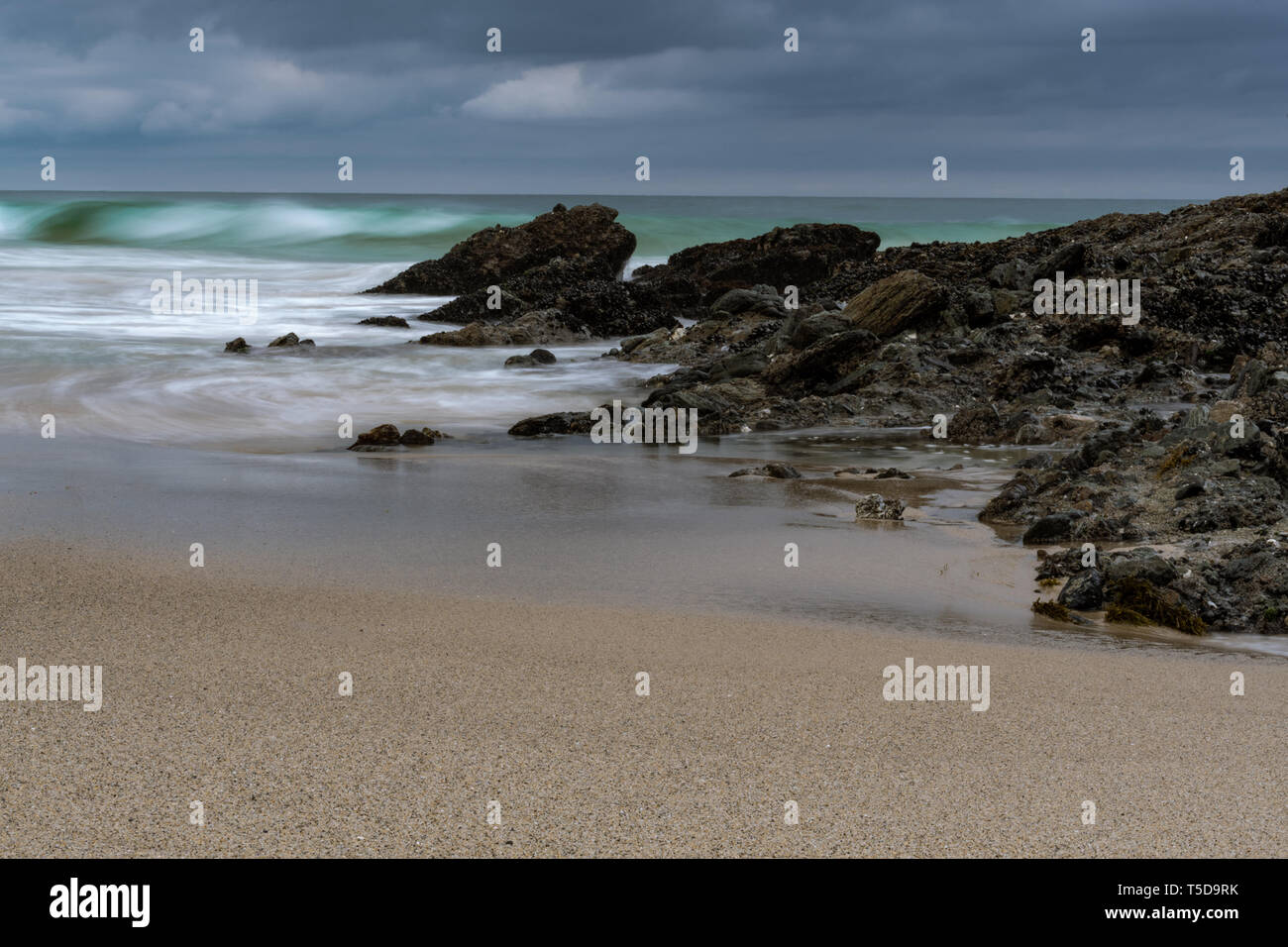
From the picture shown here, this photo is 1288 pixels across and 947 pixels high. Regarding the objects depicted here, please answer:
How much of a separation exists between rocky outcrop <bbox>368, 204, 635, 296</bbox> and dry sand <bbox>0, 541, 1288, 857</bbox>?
2293 centimetres

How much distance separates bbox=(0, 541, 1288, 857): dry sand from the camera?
315cm

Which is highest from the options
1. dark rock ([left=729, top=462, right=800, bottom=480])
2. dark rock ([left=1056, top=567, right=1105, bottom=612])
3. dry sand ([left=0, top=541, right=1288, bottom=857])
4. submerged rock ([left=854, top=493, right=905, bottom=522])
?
dark rock ([left=729, top=462, right=800, bottom=480])

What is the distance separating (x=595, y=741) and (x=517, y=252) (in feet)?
82.5

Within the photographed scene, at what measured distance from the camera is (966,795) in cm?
340

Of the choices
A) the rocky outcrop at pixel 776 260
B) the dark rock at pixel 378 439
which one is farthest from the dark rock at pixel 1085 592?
the rocky outcrop at pixel 776 260

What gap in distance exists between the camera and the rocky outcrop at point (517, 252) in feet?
90.7

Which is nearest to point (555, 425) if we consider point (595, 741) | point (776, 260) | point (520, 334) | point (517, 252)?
point (595, 741)

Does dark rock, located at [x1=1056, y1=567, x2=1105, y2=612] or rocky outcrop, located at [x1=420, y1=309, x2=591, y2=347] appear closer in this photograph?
dark rock, located at [x1=1056, y1=567, x2=1105, y2=612]

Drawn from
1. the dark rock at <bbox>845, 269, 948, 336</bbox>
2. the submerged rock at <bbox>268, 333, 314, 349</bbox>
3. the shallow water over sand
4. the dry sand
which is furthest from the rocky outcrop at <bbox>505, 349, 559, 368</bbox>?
the dry sand

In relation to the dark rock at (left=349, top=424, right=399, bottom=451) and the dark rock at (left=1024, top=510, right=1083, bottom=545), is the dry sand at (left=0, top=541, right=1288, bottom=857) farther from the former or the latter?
the dark rock at (left=349, top=424, right=399, bottom=451)

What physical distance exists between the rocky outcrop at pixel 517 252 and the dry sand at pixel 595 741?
903 inches

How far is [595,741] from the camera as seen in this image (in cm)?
378

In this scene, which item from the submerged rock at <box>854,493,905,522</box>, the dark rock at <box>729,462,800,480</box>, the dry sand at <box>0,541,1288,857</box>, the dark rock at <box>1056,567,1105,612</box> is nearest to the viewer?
the dry sand at <box>0,541,1288,857</box>

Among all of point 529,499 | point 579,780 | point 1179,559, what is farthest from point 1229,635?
point 529,499
